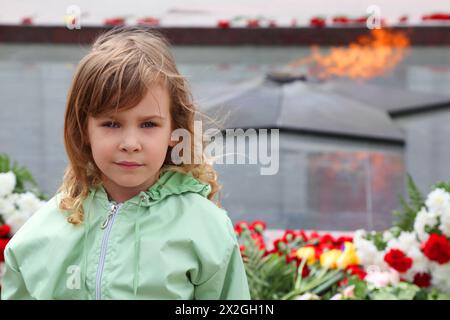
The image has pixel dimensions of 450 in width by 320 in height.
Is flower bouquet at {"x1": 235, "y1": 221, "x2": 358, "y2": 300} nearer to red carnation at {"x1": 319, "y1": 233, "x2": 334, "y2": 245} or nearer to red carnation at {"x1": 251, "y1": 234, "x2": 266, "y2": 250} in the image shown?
red carnation at {"x1": 251, "y1": 234, "x2": 266, "y2": 250}

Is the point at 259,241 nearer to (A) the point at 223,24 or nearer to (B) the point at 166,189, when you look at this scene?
(B) the point at 166,189

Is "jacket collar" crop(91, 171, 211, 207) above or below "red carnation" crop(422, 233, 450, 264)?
above

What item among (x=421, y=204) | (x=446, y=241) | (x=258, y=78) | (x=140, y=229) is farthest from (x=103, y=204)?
(x=258, y=78)

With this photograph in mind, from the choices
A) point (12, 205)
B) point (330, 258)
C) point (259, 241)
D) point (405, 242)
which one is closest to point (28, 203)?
point (12, 205)

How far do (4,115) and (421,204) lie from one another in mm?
4668

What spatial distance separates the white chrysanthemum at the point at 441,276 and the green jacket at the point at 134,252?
144cm

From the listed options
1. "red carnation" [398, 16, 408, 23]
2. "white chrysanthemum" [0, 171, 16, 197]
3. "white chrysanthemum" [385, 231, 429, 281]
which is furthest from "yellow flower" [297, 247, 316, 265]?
"red carnation" [398, 16, 408, 23]

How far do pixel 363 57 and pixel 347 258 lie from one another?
683 cm

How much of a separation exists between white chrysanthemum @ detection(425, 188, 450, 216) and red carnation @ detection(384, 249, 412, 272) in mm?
195

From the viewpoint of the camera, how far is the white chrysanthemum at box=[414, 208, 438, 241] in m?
3.16

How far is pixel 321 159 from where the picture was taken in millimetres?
6027

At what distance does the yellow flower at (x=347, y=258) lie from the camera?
338 cm
